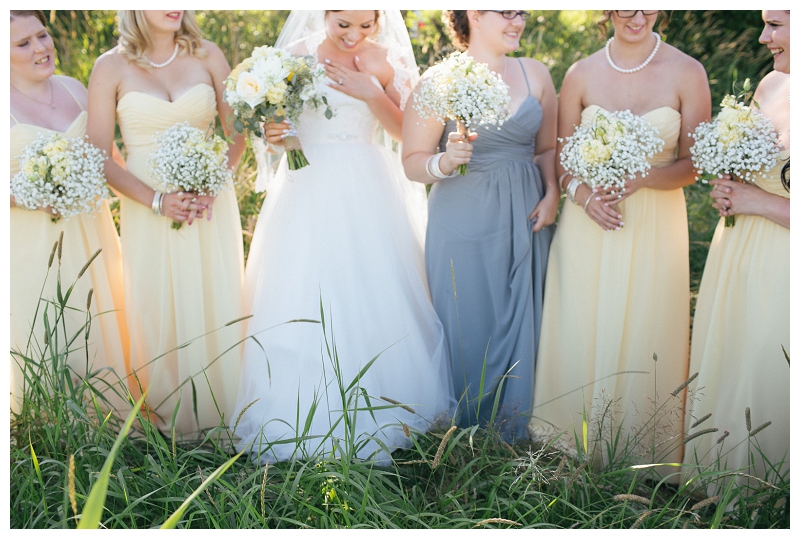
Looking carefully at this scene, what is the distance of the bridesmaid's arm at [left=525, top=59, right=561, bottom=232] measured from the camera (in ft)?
13.0

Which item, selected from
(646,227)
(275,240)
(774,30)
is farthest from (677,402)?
(275,240)

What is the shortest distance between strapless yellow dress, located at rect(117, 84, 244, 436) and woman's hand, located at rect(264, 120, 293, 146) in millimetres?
442

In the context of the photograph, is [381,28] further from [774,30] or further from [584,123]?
[774,30]

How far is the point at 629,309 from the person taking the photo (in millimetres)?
3857

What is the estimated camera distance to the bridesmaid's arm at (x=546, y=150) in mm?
3947

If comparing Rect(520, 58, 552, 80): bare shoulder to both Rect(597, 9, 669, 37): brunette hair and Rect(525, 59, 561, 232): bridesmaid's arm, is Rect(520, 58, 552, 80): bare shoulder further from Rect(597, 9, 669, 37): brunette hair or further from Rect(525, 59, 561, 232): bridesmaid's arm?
Rect(597, 9, 669, 37): brunette hair

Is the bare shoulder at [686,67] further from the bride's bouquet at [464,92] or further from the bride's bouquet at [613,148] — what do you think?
the bride's bouquet at [464,92]

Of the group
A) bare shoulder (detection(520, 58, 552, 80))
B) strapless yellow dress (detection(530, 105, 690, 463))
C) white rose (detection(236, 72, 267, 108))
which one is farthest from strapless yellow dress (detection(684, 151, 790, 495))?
white rose (detection(236, 72, 267, 108))

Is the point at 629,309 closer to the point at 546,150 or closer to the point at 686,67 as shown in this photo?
the point at 546,150

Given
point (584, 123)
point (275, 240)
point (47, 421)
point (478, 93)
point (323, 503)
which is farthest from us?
point (275, 240)

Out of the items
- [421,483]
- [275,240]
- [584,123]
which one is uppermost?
[584,123]

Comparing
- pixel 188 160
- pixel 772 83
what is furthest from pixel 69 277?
pixel 772 83
